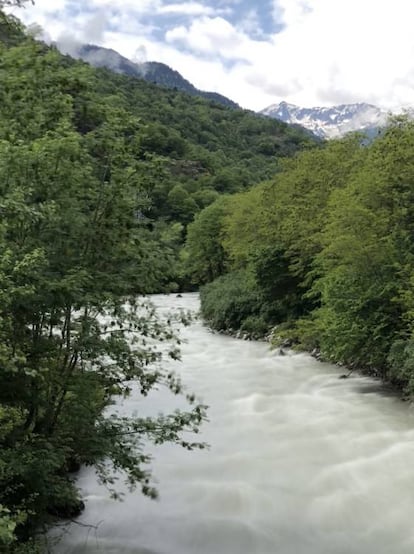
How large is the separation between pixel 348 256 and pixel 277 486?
33.6 ft

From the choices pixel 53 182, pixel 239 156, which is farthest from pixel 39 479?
pixel 239 156

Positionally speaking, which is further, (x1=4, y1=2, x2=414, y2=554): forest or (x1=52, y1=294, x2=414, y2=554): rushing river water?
(x1=52, y1=294, x2=414, y2=554): rushing river water

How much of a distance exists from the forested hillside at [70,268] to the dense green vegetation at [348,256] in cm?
1073

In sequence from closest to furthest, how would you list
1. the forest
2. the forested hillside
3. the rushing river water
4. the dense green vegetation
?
the forest
the forested hillside
the rushing river water
the dense green vegetation

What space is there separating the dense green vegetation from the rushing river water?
2018 mm

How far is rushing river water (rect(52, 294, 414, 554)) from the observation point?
10016 millimetres

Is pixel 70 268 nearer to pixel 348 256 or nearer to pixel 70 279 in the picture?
pixel 70 279

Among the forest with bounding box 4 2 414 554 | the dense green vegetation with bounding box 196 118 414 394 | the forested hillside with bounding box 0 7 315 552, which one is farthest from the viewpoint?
the dense green vegetation with bounding box 196 118 414 394

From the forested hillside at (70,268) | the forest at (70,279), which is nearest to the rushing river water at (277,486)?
the forest at (70,279)

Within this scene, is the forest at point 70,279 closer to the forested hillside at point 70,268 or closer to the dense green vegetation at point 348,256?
the forested hillside at point 70,268

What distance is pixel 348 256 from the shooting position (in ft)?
67.3

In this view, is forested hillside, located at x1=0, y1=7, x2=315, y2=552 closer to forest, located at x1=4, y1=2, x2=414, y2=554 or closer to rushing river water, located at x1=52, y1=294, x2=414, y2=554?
forest, located at x1=4, y1=2, x2=414, y2=554

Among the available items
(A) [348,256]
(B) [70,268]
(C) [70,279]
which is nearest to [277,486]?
(B) [70,268]

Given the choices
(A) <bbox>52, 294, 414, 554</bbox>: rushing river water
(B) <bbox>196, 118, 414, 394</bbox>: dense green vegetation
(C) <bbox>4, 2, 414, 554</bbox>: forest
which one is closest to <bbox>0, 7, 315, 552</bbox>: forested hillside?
(C) <bbox>4, 2, 414, 554</bbox>: forest
